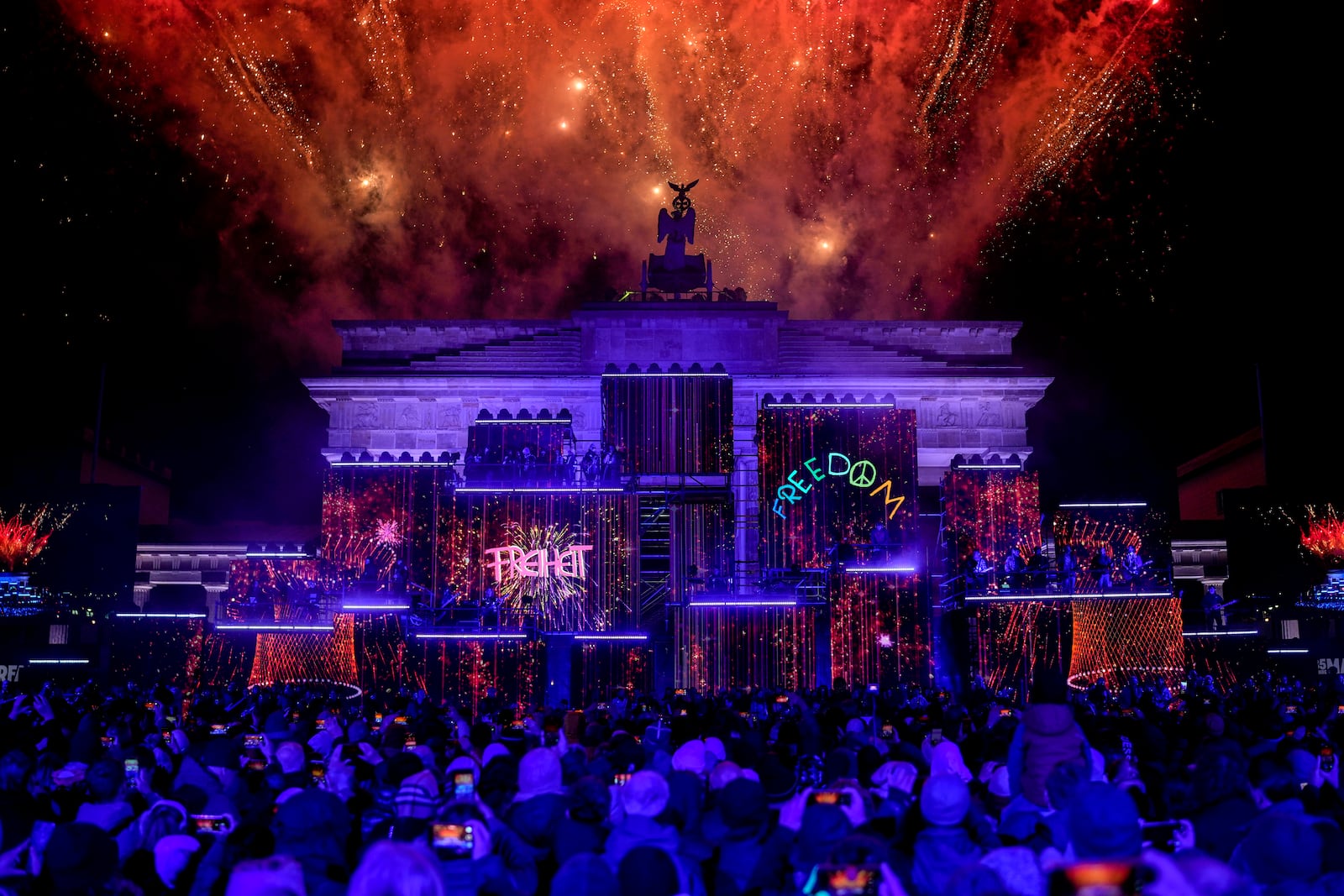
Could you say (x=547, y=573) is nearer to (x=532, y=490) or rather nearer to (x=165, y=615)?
(x=532, y=490)

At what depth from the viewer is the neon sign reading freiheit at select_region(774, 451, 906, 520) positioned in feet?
104

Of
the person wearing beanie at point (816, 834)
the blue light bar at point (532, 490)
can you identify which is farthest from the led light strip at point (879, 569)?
the person wearing beanie at point (816, 834)

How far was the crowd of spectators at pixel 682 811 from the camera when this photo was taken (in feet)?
20.2

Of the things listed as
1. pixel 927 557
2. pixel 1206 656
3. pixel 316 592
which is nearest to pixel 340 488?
pixel 316 592

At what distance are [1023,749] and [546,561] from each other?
20.8 meters

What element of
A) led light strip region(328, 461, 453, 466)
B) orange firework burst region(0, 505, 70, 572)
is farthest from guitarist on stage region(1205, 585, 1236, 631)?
orange firework burst region(0, 505, 70, 572)

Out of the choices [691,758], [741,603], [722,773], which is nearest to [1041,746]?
[722,773]

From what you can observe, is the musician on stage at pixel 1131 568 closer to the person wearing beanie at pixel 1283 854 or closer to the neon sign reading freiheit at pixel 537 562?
the neon sign reading freiheit at pixel 537 562

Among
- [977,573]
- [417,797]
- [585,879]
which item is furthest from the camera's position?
[977,573]

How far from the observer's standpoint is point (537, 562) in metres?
30.5

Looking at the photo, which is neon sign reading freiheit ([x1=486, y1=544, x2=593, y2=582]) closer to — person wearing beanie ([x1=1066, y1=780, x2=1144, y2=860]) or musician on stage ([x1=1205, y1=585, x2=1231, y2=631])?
musician on stage ([x1=1205, y1=585, x2=1231, y2=631])

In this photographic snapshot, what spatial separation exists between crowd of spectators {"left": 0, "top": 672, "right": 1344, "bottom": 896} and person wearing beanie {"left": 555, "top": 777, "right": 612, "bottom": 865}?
16 millimetres

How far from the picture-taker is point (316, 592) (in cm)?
2973

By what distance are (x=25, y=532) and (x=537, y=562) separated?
1385cm
